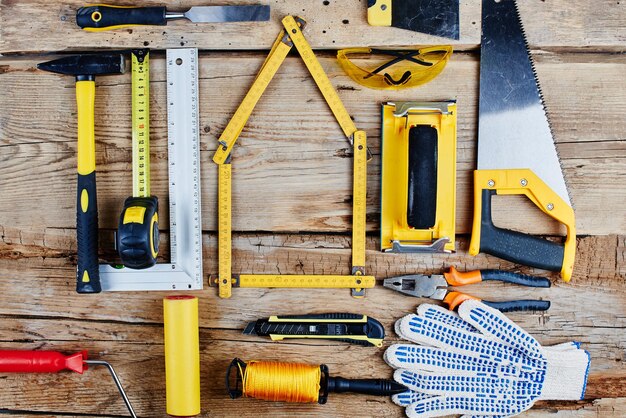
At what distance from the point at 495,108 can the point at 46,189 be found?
125 cm

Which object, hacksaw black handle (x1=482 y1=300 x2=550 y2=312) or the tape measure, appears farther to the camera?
hacksaw black handle (x1=482 y1=300 x2=550 y2=312)

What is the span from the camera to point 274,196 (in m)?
1.61

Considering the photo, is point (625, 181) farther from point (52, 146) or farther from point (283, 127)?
point (52, 146)

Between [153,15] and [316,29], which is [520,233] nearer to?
[316,29]

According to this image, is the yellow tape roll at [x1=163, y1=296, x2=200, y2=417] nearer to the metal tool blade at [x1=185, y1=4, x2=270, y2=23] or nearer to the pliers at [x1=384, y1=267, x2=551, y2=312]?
the pliers at [x1=384, y1=267, x2=551, y2=312]

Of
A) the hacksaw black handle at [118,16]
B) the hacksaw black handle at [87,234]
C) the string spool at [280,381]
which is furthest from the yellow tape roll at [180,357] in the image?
the hacksaw black handle at [118,16]

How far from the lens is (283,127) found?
1.60 meters

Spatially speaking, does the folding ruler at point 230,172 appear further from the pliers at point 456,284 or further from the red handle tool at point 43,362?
the red handle tool at point 43,362

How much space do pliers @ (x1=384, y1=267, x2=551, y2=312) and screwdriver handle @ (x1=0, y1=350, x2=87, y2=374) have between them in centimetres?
86

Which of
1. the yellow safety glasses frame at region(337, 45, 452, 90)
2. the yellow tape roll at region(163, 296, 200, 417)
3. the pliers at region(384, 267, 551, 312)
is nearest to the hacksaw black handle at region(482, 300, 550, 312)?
the pliers at region(384, 267, 551, 312)

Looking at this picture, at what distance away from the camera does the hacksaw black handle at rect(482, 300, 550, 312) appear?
5.14ft

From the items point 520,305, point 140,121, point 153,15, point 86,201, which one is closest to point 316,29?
point 153,15

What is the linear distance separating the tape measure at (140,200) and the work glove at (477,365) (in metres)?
0.70

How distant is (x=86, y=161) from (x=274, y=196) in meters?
0.50
